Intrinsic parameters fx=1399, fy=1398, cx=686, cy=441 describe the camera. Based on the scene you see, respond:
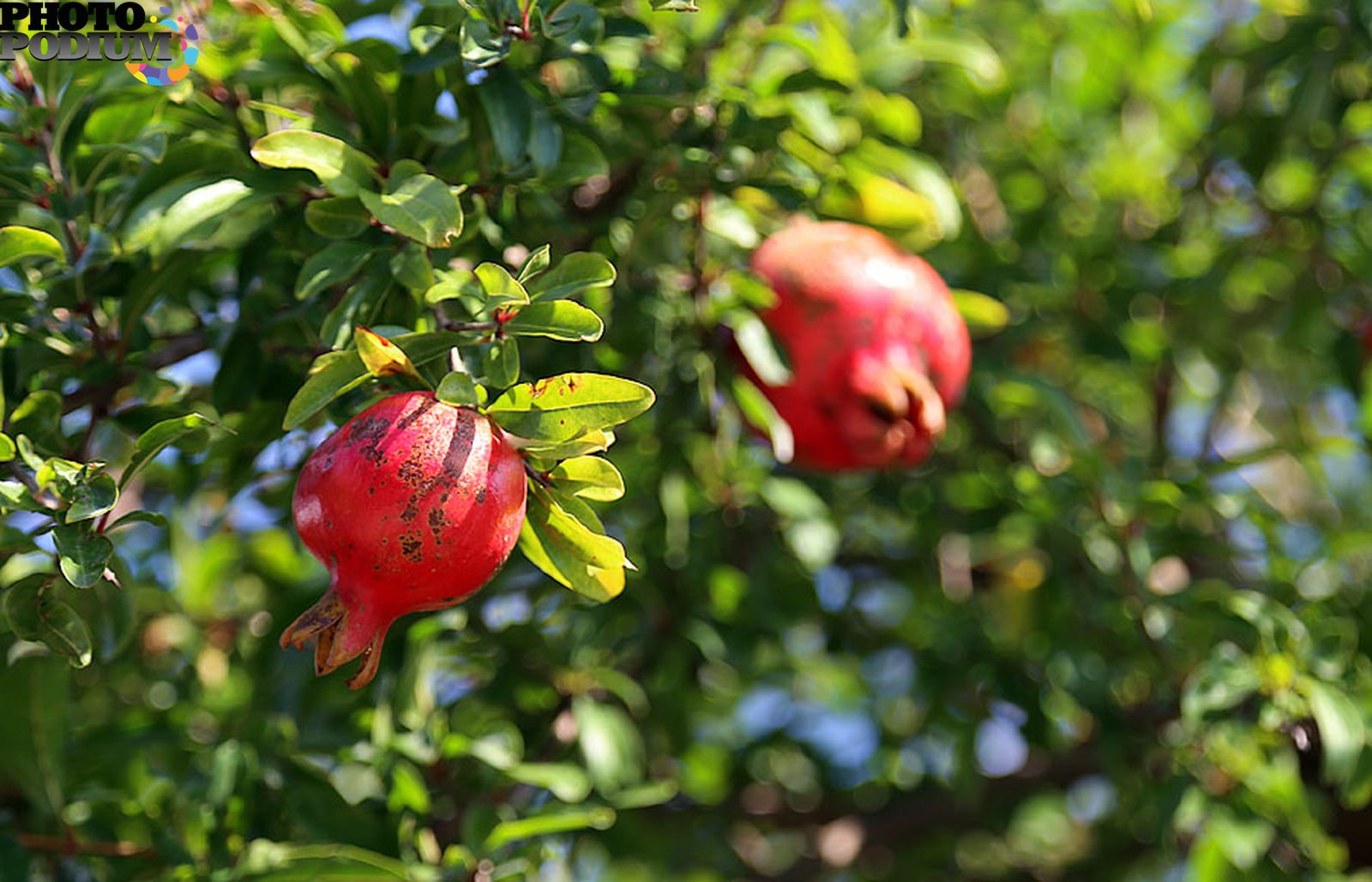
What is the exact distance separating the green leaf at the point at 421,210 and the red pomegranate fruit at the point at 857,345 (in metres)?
0.60

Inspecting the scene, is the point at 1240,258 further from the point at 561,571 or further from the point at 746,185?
the point at 561,571

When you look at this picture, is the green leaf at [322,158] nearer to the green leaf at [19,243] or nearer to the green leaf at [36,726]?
the green leaf at [19,243]

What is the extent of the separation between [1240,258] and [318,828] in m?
1.80

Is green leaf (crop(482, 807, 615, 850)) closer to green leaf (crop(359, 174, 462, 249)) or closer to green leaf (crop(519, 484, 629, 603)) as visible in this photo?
green leaf (crop(519, 484, 629, 603))

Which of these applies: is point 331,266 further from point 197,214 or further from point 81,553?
point 81,553

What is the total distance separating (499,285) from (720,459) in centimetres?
82

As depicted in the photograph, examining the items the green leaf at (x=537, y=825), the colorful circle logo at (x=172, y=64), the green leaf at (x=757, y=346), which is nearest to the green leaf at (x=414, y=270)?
the colorful circle logo at (x=172, y=64)

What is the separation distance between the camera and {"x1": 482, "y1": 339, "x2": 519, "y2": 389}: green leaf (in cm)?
115

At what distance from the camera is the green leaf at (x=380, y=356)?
3.58 ft

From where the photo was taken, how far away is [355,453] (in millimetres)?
1052

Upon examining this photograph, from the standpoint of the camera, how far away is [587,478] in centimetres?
115

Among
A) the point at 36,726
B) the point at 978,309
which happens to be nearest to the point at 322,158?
the point at 36,726

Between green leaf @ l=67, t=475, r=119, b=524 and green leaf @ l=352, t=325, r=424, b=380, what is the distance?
9.1 inches

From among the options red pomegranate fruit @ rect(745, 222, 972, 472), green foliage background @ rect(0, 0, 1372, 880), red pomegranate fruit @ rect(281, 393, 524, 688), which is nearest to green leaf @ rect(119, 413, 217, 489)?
green foliage background @ rect(0, 0, 1372, 880)
